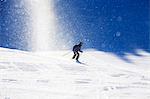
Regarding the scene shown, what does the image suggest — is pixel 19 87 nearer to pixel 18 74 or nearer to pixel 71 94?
pixel 71 94

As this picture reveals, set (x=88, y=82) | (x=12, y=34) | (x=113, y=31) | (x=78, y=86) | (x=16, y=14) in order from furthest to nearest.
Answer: (x=16, y=14), (x=12, y=34), (x=113, y=31), (x=88, y=82), (x=78, y=86)

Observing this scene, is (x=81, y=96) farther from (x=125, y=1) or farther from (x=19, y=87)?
(x=125, y=1)

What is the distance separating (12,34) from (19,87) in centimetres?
3896

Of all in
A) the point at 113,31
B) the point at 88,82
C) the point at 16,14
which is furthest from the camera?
the point at 16,14

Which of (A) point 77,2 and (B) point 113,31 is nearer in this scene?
(B) point 113,31

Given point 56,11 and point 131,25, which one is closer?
point 131,25

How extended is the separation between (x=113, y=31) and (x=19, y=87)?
35.6 m

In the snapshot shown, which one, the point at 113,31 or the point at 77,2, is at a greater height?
the point at 77,2

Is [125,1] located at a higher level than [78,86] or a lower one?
higher

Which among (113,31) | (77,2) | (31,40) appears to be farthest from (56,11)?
(113,31)

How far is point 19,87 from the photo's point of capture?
10.0 meters

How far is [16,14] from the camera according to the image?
51.9 meters

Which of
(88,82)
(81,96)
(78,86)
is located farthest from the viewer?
(88,82)

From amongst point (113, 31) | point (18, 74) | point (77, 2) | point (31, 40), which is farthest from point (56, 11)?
point (18, 74)
